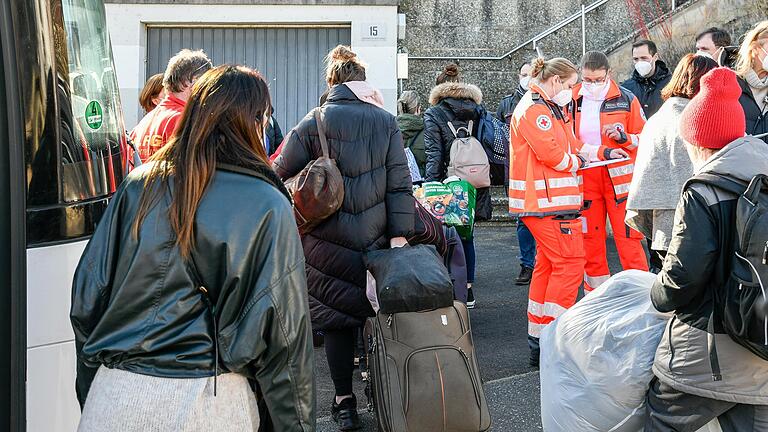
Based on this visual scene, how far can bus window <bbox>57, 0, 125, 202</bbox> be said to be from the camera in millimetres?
2629

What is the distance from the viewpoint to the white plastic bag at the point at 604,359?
125 inches

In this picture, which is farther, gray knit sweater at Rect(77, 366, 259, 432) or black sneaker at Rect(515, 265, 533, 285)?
black sneaker at Rect(515, 265, 533, 285)

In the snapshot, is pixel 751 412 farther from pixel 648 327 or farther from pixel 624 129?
pixel 624 129

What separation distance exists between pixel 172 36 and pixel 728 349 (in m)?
10.7

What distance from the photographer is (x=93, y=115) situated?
9.32 feet

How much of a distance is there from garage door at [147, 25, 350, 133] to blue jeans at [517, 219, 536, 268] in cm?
547

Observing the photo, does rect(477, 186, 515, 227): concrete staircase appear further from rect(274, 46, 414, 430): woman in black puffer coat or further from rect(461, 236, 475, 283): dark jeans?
rect(274, 46, 414, 430): woman in black puffer coat

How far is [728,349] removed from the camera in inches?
110

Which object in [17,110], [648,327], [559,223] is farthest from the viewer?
[559,223]

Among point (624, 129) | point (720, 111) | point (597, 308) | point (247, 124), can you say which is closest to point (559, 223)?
point (624, 129)

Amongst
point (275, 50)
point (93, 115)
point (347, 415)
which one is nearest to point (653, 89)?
point (347, 415)

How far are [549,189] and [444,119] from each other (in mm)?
1974

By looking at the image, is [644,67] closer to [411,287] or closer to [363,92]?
[363,92]

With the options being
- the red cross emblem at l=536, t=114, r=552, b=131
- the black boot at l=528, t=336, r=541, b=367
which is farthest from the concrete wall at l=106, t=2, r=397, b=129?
the black boot at l=528, t=336, r=541, b=367
